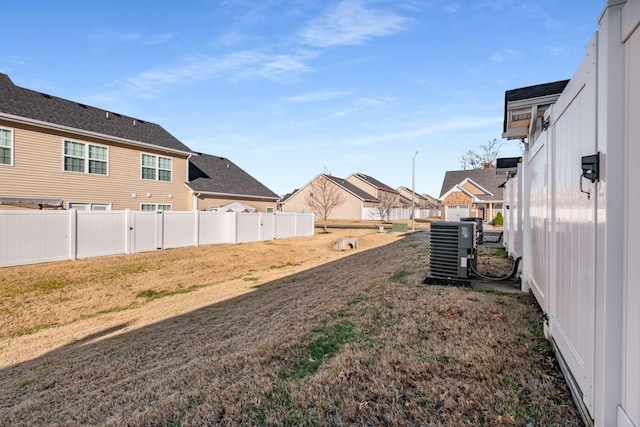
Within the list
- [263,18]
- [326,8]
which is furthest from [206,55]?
[326,8]

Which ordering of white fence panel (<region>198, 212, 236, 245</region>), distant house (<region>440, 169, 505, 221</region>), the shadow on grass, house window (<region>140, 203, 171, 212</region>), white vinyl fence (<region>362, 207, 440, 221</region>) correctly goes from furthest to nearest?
white vinyl fence (<region>362, 207, 440, 221</region>) → distant house (<region>440, 169, 505, 221</region>) → house window (<region>140, 203, 171, 212</region>) → white fence panel (<region>198, 212, 236, 245</region>) → the shadow on grass

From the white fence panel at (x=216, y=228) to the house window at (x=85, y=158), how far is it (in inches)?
198

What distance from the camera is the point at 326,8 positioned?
9562 mm

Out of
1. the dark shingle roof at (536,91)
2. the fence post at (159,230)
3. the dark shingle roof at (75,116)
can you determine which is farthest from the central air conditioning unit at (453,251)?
the dark shingle roof at (75,116)

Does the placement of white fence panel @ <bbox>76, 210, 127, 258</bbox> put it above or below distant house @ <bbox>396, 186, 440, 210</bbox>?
below

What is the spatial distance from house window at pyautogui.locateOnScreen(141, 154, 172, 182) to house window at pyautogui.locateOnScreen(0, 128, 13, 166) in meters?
5.31

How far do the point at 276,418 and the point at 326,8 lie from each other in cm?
1017

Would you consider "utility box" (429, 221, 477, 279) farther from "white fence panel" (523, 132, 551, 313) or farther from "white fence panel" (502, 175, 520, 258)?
"white fence panel" (502, 175, 520, 258)

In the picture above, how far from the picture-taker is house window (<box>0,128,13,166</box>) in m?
12.7

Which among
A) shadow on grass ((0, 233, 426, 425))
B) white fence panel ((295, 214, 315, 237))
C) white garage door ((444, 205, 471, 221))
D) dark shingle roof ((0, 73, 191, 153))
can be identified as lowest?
shadow on grass ((0, 233, 426, 425))

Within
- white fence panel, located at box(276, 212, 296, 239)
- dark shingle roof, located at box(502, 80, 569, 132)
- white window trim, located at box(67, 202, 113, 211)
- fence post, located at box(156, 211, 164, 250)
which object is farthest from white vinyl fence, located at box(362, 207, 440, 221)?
dark shingle roof, located at box(502, 80, 569, 132)

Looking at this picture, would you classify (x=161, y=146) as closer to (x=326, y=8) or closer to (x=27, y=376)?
(x=326, y=8)

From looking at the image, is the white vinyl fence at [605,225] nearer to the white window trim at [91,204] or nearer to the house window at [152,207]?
the white window trim at [91,204]

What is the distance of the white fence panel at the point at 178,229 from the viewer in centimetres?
1488
